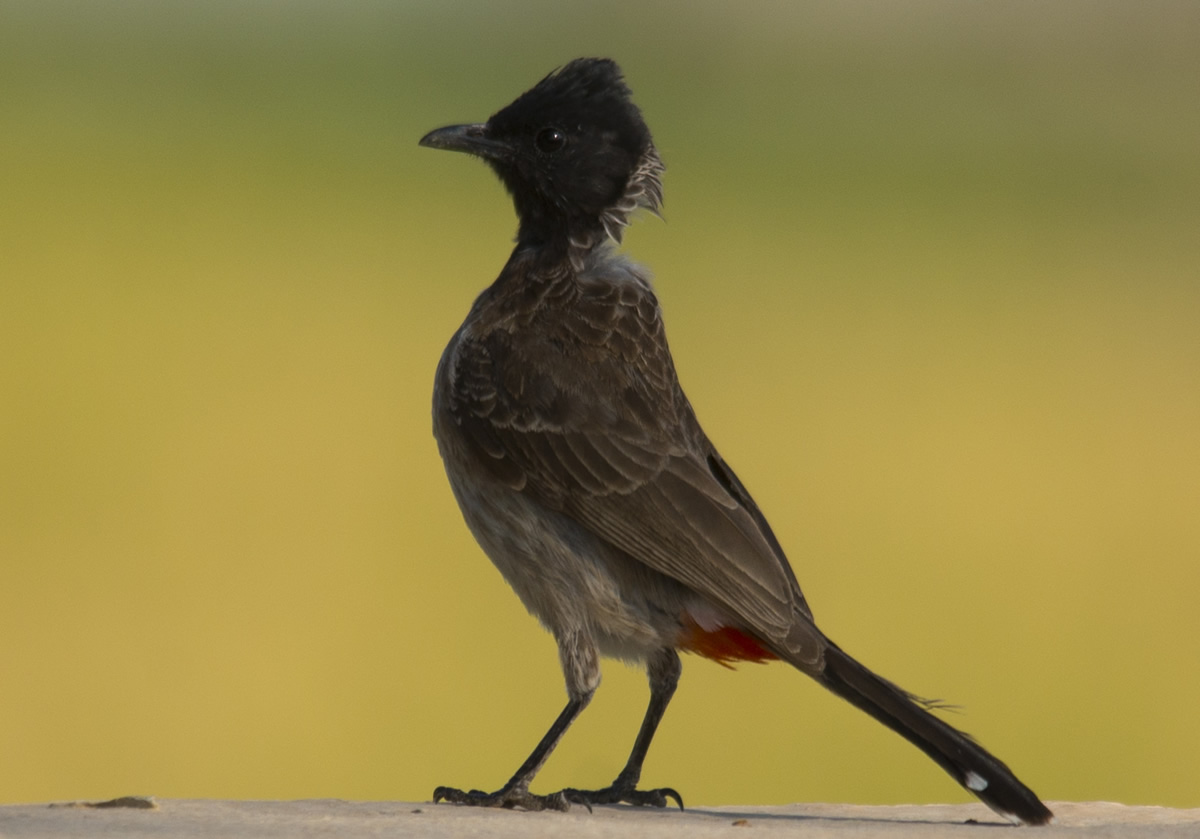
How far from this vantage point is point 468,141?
4.41m

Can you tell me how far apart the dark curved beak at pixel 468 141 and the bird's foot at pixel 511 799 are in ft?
6.04

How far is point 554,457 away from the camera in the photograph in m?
3.77

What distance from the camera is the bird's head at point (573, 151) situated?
4320 mm

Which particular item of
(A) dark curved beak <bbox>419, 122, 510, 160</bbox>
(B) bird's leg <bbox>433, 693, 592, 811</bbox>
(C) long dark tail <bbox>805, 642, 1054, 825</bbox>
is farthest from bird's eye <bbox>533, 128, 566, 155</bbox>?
(C) long dark tail <bbox>805, 642, 1054, 825</bbox>

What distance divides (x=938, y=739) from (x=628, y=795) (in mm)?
955

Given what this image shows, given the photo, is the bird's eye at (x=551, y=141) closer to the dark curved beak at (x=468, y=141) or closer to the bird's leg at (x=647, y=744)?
the dark curved beak at (x=468, y=141)

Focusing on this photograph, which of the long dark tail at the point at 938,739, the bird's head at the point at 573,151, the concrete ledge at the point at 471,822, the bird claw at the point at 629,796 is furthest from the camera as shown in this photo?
the bird's head at the point at 573,151

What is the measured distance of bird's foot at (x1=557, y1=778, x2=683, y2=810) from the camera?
3.87 metres

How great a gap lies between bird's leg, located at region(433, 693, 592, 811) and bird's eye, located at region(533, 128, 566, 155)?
1586 mm

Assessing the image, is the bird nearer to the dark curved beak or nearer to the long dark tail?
the long dark tail

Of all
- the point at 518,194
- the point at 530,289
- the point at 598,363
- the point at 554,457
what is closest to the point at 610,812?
the point at 554,457

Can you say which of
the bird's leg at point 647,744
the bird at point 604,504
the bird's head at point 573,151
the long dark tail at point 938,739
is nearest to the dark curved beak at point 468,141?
the bird's head at point 573,151

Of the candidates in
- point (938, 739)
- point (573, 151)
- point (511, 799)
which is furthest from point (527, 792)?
point (573, 151)

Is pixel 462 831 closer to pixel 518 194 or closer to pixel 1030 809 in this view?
pixel 1030 809
